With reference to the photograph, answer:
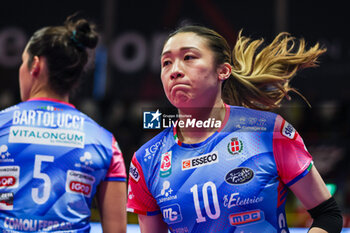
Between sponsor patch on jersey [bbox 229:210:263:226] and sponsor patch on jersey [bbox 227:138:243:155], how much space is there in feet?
0.73

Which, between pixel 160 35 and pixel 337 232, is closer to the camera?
pixel 337 232

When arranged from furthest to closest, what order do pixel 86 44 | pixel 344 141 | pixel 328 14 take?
pixel 328 14, pixel 344 141, pixel 86 44

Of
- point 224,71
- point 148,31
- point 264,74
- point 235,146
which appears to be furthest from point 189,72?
point 148,31

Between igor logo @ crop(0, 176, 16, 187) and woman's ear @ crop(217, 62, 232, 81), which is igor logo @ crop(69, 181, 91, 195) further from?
woman's ear @ crop(217, 62, 232, 81)

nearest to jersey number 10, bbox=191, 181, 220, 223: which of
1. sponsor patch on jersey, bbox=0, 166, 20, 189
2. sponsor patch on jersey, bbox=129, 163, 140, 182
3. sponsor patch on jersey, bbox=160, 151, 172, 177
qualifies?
sponsor patch on jersey, bbox=160, 151, 172, 177

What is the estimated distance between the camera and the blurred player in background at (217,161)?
5.27 feet

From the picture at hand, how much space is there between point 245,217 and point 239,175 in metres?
0.15

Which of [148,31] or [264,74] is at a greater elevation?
[148,31]

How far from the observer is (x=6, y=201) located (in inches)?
66.9

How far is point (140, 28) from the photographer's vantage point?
7.30 metres

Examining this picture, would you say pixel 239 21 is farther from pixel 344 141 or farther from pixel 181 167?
pixel 181 167

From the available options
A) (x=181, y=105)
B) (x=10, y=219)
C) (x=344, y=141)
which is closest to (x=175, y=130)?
(x=181, y=105)

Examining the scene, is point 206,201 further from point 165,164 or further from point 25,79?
point 25,79

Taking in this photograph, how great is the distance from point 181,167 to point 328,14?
5940 mm
